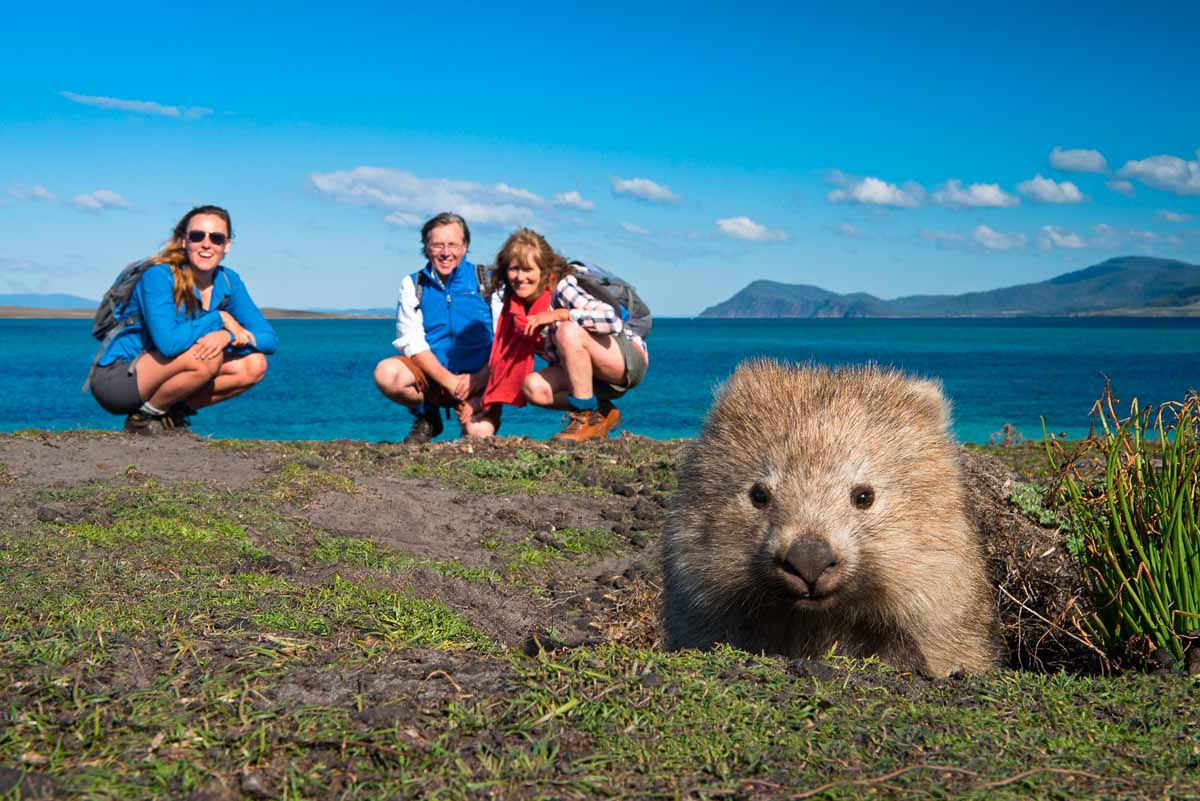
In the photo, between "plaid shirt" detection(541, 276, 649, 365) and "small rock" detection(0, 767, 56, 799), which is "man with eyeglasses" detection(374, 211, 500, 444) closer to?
"plaid shirt" detection(541, 276, 649, 365)

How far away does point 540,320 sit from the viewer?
34.8 feet

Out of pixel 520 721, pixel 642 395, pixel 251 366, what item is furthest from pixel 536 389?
pixel 642 395

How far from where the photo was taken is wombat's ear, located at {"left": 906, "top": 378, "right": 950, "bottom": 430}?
4441 millimetres

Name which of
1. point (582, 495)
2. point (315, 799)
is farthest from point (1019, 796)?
point (582, 495)

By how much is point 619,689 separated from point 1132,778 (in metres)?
1.39

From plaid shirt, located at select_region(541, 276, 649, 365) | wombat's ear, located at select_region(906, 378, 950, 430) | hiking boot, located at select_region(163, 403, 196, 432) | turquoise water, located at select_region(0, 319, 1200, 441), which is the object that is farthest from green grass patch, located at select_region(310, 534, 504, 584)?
hiking boot, located at select_region(163, 403, 196, 432)

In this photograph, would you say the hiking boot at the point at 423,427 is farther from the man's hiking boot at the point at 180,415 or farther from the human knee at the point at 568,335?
the man's hiking boot at the point at 180,415

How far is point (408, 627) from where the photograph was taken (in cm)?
441

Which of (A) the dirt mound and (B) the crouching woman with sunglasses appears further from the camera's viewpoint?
(B) the crouching woman with sunglasses

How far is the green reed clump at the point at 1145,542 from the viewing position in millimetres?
4027

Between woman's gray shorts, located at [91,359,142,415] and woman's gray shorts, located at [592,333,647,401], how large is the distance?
4.89m

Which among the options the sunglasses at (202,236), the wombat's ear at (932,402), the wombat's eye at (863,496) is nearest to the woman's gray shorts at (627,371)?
the sunglasses at (202,236)

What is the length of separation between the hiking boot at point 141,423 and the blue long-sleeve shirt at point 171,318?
65 cm

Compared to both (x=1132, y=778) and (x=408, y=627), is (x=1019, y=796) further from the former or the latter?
(x=408, y=627)
